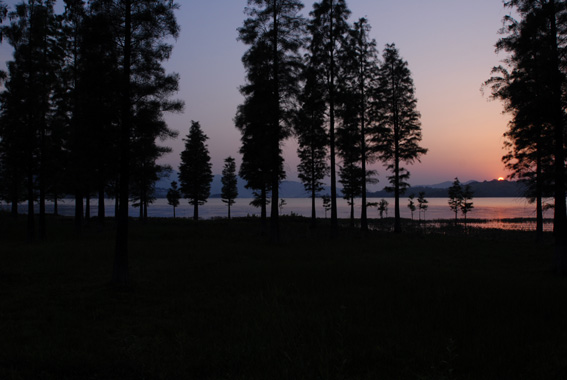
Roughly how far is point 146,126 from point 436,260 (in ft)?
45.9

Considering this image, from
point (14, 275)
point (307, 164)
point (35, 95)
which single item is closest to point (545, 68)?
point (14, 275)

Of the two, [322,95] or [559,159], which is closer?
[559,159]

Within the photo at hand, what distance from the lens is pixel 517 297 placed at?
8.62 m

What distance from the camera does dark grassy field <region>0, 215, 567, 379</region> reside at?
497cm

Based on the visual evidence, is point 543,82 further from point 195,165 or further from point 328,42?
point 195,165

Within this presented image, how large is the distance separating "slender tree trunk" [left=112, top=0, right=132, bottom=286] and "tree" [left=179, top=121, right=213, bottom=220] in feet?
121

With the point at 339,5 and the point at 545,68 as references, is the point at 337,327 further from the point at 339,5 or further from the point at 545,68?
the point at 339,5

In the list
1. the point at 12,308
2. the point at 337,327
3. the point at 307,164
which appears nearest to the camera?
the point at 337,327

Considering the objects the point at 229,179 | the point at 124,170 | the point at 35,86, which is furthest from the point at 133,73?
the point at 229,179

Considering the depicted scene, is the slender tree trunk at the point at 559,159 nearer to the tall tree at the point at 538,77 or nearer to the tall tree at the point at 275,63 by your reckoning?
the tall tree at the point at 538,77

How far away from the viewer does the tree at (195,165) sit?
1869 inches

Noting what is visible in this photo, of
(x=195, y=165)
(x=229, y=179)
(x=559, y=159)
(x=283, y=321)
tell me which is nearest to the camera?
(x=283, y=321)

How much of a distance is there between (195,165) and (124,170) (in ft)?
126

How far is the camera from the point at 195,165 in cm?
4828
